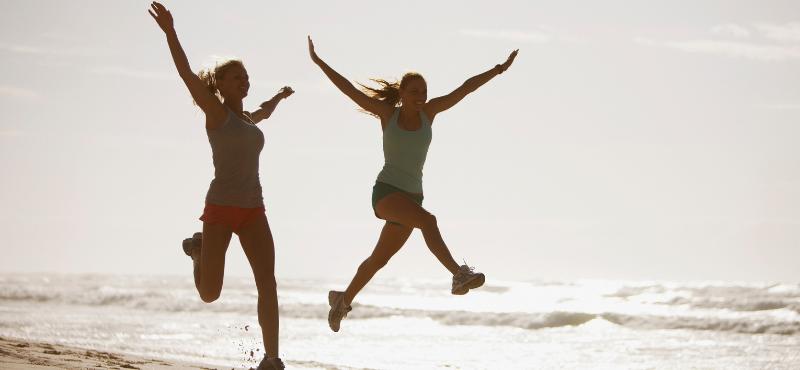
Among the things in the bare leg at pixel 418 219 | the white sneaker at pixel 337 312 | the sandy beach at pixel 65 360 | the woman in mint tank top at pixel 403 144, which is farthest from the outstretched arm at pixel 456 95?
the sandy beach at pixel 65 360

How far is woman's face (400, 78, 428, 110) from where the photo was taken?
565 centimetres

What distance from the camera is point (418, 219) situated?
537 centimetres

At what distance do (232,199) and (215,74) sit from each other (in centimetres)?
89

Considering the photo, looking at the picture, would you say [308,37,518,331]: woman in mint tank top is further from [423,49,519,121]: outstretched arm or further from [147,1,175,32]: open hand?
[147,1,175,32]: open hand

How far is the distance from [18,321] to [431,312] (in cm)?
968

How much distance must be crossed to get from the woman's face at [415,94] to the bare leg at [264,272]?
1.46 m

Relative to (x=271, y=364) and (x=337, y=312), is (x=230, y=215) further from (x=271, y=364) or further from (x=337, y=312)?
(x=337, y=312)

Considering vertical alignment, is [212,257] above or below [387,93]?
below

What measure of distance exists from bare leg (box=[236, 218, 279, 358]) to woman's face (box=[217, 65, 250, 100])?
2.88 ft

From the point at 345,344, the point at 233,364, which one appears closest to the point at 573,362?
the point at 345,344

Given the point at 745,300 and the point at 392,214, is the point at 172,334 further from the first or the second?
the point at 745,300

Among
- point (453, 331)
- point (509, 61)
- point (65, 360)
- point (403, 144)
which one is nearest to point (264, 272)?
point (403, 144)

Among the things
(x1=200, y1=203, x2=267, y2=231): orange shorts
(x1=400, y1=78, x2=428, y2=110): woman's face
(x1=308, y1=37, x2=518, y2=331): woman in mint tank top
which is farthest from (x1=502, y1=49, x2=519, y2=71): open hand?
(x1=200, y1=203, x2=267, y2=231): orange shorts

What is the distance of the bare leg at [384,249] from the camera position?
19.4 ft
